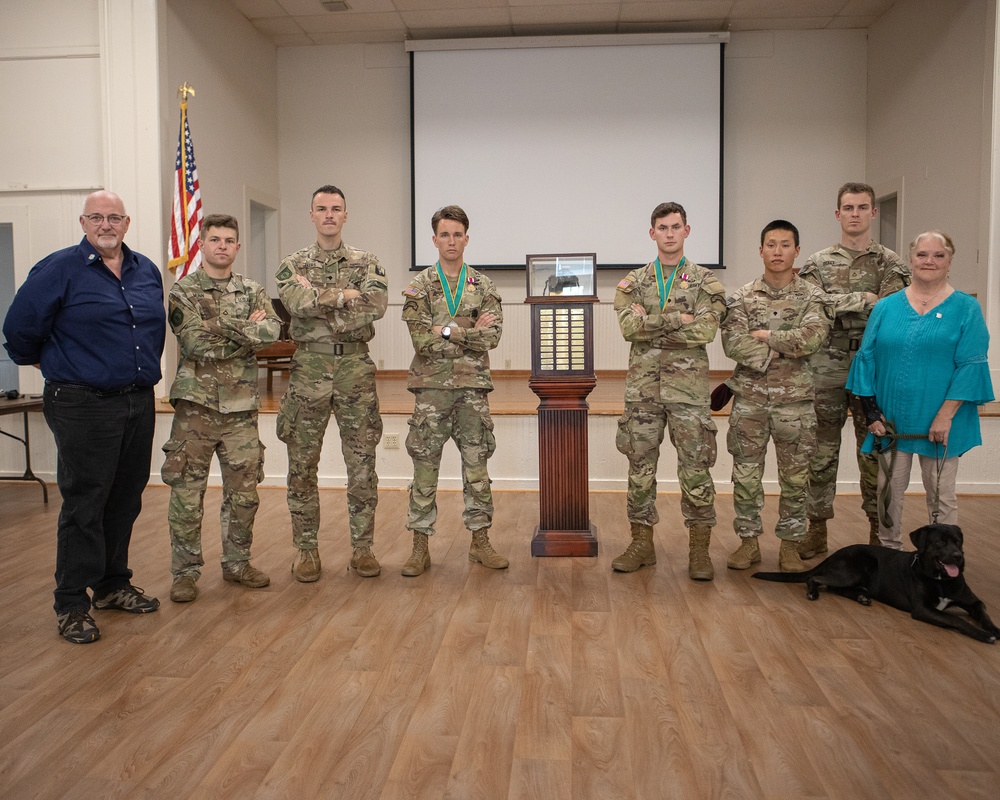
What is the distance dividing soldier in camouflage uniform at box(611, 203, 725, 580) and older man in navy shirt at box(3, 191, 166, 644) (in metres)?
2.07

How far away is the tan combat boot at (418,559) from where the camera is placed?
396 cm

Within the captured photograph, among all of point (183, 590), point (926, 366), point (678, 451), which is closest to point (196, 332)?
point (183, 590)

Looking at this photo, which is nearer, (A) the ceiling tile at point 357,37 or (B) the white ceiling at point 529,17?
(B) the white ceiling at point 529,17

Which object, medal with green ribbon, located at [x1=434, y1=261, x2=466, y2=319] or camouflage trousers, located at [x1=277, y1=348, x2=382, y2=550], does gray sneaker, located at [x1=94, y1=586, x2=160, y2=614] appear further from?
medal with green ribbon, located at [x1=434, y1=261, x2=466, y2=319]

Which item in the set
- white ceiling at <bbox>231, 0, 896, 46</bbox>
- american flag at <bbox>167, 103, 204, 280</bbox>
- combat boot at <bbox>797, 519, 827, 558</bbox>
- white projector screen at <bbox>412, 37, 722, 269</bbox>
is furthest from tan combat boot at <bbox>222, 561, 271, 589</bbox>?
white ceiling at <bbox>231, 0, 896, 46</bbox>

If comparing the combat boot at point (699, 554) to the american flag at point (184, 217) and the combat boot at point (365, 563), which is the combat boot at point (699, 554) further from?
the american flag at point (184, 217)

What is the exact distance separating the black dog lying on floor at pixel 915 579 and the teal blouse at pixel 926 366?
51cm

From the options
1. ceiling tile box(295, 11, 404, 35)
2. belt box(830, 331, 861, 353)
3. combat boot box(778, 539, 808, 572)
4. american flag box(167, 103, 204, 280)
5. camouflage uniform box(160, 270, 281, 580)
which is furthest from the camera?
ceiling tile box(295, 11, 404, 35)

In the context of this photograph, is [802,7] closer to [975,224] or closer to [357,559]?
[975,224]

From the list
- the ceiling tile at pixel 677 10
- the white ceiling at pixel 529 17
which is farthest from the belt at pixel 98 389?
the ceiling tile at pixel 677 10

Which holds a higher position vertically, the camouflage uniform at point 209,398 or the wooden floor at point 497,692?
the camouflage uniform at point 209,398

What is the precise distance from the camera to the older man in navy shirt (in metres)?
3.13

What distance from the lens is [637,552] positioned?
4035mm

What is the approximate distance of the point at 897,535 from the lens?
3746 mm
